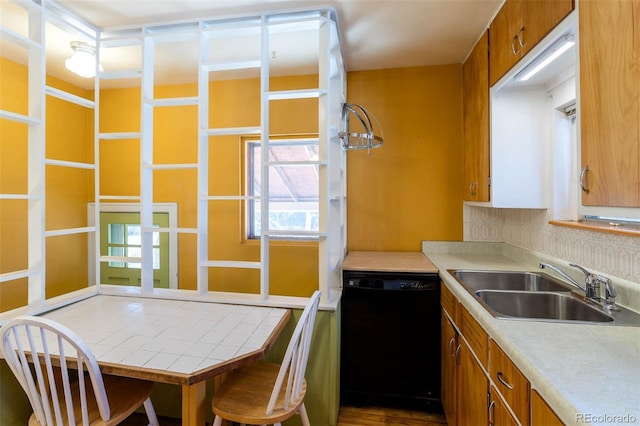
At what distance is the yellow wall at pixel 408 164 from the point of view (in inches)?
98.0

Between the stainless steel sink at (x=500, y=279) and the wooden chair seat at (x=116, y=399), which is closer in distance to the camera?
the wooden chair seat at (x=116, y=399)

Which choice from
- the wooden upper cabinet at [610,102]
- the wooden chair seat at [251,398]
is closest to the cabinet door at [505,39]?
the wooden upper cabinet at [610,102]

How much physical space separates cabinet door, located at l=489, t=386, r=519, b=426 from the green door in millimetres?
2841

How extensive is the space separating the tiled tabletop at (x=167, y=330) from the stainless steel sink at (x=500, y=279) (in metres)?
1.15

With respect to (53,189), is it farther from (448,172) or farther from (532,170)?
(532,170)

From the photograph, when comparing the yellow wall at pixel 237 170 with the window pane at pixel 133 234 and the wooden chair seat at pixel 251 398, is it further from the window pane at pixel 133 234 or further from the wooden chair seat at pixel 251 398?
the wooden chair seat at pixel 251 398

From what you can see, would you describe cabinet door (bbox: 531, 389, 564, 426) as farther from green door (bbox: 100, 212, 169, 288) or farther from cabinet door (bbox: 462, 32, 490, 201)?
green door (bbox: 100, 212, 169, 288)

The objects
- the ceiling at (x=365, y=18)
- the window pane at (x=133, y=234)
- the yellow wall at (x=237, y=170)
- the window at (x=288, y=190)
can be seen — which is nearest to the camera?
the ceiling at (x=365, y=18)

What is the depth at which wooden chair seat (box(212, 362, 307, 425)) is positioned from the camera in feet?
4.02

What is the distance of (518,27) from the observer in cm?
150

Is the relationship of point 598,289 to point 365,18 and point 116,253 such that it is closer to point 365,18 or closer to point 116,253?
point 365,18

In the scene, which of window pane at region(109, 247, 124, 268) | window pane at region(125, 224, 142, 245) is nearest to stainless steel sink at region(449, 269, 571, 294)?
window pane at region(125, 224, 142, 245)

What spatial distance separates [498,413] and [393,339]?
3.07ft

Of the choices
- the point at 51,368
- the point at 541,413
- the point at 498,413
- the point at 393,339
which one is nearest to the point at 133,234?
the point at 51,368
